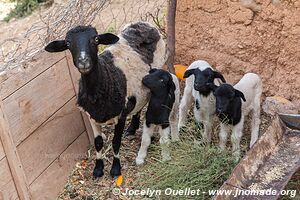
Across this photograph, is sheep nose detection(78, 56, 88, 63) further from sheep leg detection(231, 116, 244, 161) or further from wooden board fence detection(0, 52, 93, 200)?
sheep leg detection(231, 116, 244, 161)

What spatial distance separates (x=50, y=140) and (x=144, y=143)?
3.32ft

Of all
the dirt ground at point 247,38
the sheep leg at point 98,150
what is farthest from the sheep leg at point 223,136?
the sheep leg at point 98,150

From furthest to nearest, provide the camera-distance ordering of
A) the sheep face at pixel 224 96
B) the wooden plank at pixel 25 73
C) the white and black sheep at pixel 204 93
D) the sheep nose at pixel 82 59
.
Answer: the white and black sheep at pixel 204 93, the sheep face at pixel 224 96, the wooden plank at pixel 25 73, the sheep nose at pixel 82 59

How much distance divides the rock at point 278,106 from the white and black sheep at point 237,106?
49 centimetres

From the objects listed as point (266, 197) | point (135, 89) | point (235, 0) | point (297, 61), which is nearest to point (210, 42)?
point (235, 0)

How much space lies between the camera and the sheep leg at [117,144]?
5266 millimetres

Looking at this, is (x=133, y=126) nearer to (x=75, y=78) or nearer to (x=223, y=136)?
(x=75, y=78)

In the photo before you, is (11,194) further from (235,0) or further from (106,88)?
(235,0)

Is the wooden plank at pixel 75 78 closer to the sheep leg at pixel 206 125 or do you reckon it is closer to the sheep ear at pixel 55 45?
the sheep ear at pixel 55 45

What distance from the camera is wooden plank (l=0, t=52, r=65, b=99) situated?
4672mm

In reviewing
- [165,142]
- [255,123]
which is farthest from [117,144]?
[255,123]

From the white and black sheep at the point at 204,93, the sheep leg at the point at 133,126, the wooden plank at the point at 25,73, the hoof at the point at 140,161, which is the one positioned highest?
the wooden plank at the point at 25,73

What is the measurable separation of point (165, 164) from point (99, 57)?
1269mm

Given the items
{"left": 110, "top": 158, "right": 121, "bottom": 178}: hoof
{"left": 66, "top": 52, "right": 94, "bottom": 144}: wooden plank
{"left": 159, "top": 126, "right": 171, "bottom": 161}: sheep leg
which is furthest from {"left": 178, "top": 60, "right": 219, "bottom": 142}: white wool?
{"left": 66, "top": 52, "right": 94, "bottom": 144}: wooden plank
